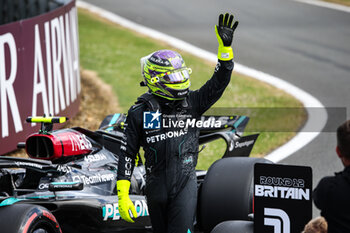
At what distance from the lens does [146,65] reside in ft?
17.7

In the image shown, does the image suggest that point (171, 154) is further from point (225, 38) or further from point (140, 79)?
point (140, 79)

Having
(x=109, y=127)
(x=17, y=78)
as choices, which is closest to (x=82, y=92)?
(x=17, y=78)

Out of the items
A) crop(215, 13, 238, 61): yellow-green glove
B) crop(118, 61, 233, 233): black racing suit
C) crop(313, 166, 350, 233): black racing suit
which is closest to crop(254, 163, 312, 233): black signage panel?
crop(313, 166, 350, 233): black racing suit

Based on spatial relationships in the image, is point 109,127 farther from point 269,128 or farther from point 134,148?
point 269,128

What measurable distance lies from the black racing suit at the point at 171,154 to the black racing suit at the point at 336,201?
1665mm

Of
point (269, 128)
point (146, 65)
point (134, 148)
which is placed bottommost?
point (269, 128)

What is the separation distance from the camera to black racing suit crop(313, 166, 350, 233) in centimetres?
361

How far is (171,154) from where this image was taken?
5180 millimetres

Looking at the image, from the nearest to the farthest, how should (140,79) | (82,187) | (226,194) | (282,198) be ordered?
1. (282,198)
2. (82,187)
3. (226,194)
4. (140,79)

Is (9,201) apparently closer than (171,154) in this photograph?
No

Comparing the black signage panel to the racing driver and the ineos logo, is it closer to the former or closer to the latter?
the ineos logo

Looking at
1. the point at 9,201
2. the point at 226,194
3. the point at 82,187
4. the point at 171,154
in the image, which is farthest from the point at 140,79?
the point at 171,154

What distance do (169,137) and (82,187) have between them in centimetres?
87

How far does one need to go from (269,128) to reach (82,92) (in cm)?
430
